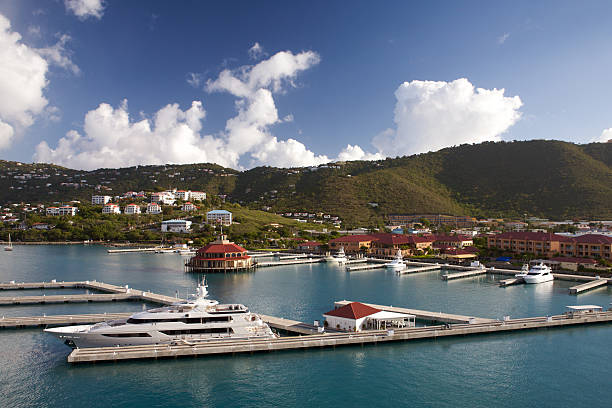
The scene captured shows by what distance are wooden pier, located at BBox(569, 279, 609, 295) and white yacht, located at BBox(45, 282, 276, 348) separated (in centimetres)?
4065

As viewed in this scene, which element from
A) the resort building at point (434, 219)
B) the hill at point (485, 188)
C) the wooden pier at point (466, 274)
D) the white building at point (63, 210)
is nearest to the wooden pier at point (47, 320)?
the wooden pier at point (466, 274)

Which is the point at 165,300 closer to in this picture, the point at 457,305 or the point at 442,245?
the point at 457,305

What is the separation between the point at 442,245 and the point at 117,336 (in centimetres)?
7824

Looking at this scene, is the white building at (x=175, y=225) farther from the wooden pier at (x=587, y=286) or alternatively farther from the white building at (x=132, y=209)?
the wooden pier at (x=587, y=286)

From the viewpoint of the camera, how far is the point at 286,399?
22.8 metres

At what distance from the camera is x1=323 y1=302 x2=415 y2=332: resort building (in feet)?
110

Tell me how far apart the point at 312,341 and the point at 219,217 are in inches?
4476

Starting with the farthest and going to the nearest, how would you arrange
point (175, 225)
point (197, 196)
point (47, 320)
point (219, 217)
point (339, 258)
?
point (197, 196), point (219, 217), point (175, 225), point (339, 258), point (47, 320)

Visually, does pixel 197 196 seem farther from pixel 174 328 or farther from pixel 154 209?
pixel 174 328

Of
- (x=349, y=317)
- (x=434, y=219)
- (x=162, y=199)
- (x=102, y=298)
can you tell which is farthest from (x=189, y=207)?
(x=349, y=317)

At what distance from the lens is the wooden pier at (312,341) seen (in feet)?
90.8

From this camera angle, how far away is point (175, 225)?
13450cm

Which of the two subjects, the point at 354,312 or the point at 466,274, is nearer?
the point at 354,312

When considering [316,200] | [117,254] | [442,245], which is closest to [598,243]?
[442,245]
